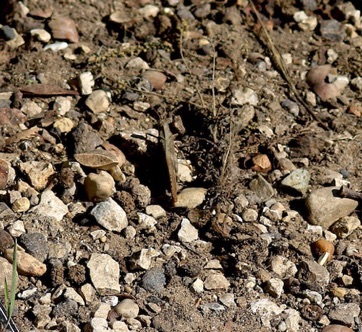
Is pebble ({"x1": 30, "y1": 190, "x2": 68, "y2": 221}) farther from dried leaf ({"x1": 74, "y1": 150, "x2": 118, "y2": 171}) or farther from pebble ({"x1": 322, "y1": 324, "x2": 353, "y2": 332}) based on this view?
pebble ({"x1": 322, "y1": 324, "x2": 353, "y2": 332})

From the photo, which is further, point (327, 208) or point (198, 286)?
point (327, 208)

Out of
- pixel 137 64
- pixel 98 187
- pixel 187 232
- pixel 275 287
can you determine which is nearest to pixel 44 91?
pixel 137 64

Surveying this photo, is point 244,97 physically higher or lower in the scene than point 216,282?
higher

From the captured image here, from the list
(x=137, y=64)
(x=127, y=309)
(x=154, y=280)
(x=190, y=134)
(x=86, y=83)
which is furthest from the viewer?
(x=137, y=64)

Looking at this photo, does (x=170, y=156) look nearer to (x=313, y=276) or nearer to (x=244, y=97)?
(x=244, y=97)

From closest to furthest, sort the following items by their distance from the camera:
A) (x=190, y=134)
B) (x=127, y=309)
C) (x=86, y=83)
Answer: (x=127, y=309) < (x=190, y=134) < (x=86, y=83)

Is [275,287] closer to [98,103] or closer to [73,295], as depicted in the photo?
[73,295]

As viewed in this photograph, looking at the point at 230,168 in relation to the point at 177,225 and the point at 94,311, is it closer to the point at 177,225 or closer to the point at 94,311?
the point at 177,225
